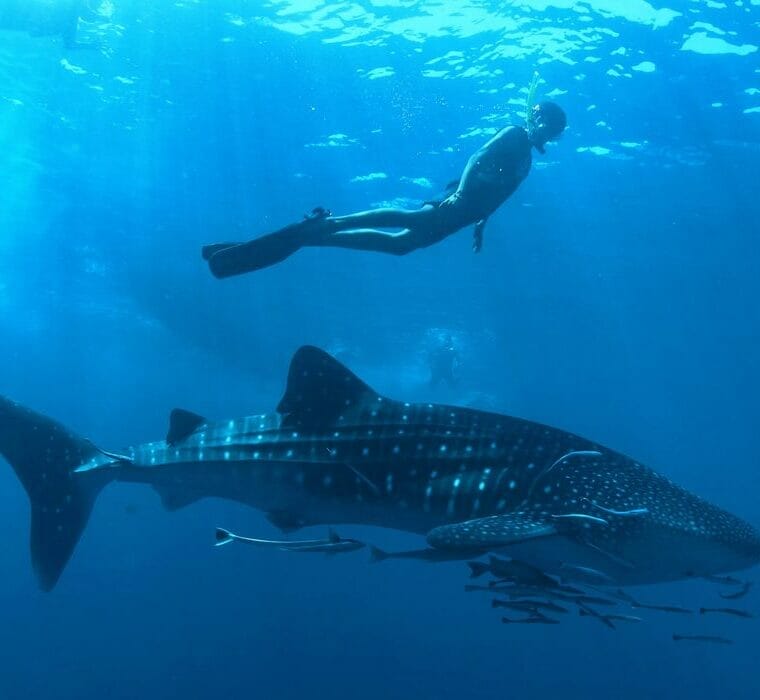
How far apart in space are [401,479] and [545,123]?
5.97m

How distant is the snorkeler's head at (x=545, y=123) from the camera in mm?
8930

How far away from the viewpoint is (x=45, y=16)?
14.6m

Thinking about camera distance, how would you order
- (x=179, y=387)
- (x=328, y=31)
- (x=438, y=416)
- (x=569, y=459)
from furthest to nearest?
(x=179, y=387), (x=328, y=31), (x=438, y=416), (x=569, y=459)

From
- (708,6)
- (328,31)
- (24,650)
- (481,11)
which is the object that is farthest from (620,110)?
(24,650)

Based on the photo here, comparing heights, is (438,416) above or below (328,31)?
below

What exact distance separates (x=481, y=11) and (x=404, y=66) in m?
2.60

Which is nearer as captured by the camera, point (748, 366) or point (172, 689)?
point (172, 689)

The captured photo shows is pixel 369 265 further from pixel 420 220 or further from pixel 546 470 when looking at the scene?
pixel 546 470

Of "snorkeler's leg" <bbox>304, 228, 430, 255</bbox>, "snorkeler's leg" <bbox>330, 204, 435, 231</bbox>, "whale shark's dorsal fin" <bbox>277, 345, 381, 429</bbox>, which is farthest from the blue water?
"whale shark's dorsal fin" <bbox>277, 345, 381, 429</bbox>

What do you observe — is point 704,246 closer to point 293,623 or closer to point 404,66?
point 404,66

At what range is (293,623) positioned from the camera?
110 ft

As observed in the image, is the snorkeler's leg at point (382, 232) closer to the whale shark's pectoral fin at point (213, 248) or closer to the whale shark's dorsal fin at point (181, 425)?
the whale shark's pectoral fin at point (213, 248)

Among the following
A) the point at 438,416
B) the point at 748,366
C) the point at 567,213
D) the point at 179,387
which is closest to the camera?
the point at 438,416

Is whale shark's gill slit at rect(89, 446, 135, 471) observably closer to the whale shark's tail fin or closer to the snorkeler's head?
the whale shark's tail fin
